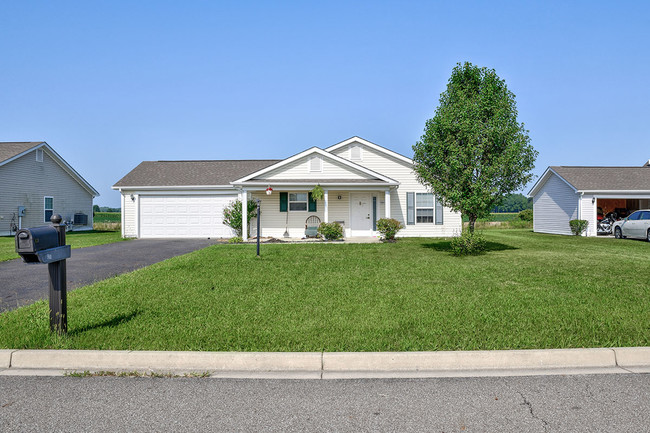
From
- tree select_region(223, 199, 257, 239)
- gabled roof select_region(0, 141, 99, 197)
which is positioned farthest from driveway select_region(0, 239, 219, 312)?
gabled roof select_region(0, 141, 99, 197)

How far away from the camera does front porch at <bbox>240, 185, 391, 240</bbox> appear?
22016mm

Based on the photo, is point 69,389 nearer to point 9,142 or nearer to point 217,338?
point 217,338

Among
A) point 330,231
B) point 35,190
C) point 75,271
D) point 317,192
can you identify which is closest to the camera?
point 75,271

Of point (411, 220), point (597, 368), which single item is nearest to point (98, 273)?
point (597, 368)

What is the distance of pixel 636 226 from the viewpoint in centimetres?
2073

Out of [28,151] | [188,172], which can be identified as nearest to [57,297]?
[188,172]

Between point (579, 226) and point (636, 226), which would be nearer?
point (636, 226)

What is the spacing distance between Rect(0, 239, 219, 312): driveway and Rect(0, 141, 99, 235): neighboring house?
44.0ft

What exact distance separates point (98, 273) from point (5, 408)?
7.70 m

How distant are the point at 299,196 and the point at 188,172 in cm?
849

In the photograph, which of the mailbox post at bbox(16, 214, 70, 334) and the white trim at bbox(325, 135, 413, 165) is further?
the white trim at bbox(325, 135, 413, 165)

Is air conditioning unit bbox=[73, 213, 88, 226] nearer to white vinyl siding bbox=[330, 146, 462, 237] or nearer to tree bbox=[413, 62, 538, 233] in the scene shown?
white vinyl siding bbox=[330, 146, 462, 237]

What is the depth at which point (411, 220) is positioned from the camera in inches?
900

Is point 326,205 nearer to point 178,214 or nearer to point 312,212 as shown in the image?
point 312,212
